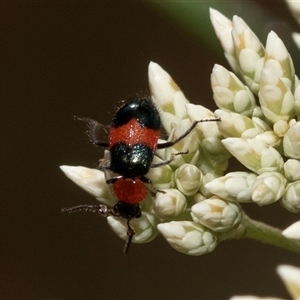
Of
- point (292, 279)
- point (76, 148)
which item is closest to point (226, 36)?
point (292, 279)

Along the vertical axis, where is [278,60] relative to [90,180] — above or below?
above

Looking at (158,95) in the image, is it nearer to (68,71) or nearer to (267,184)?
(267,184)

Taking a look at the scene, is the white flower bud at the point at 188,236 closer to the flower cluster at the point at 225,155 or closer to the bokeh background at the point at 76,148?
the flower cluster at the point at 225,155

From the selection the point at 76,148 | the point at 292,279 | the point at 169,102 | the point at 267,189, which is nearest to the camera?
the point at 292,279

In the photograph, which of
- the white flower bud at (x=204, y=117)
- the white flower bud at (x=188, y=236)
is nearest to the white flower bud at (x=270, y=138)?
the white flower bud at (x=204, y=117)

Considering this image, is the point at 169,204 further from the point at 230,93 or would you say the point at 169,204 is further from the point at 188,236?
the point at 230,93

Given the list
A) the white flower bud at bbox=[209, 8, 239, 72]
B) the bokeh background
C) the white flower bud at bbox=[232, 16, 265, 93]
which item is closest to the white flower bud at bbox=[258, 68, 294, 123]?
the white flower bud at bbox=[232, 16, 265, 93]
